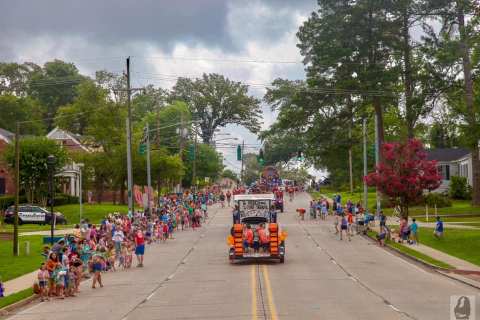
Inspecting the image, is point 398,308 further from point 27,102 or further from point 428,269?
point 27,102

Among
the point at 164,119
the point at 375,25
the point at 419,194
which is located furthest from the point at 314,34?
the point at 164,119

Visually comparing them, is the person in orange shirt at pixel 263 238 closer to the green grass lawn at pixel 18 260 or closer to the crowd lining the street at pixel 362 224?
the green grass lawn at pixel 18 260

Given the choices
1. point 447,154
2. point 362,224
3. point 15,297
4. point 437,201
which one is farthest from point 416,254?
point 447,154

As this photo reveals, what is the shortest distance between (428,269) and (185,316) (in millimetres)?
14647

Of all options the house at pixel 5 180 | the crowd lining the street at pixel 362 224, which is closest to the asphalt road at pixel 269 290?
the crowd lining the street at pixel 362 224

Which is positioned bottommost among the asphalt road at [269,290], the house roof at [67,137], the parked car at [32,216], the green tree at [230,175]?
the asphalt road at [269,290]

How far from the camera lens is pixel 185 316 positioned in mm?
18531

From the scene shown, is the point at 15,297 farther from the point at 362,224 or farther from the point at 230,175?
the point at 230,175

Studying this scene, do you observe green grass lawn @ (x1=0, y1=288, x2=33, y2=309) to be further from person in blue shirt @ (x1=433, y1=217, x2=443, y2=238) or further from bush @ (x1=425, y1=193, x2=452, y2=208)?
bush @ (x1=425, y1=193, x2=452, y2=208)

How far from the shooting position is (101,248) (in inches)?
1209

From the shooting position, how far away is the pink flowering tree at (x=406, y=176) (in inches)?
1747

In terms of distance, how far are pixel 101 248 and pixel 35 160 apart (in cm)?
3784

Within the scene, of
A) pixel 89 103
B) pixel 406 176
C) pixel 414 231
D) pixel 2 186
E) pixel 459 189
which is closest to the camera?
pixel 414 231
